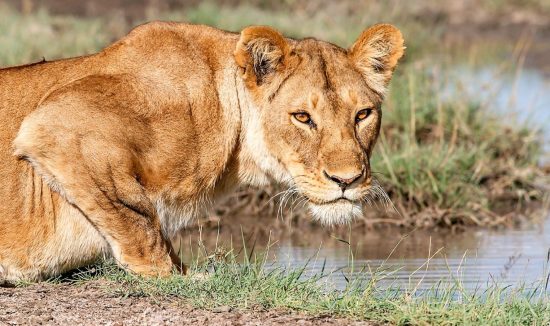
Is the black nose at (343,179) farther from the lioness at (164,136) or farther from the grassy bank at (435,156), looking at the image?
the grassy bank at (435,156)

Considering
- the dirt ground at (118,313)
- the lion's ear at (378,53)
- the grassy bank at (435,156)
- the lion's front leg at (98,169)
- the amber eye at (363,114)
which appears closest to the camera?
the dirt ground at (118,313)

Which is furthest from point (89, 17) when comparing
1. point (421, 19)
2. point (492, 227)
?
point (492, 227)

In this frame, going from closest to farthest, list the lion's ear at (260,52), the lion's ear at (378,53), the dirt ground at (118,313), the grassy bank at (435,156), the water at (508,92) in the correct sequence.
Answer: the dirt ground at (118,313) < the lion's ear at (260,52) < the lion's ear at (378,53) < the grassy bank at (435,156) < the water at (508,92)

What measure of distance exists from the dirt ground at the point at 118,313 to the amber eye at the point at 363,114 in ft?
3.89

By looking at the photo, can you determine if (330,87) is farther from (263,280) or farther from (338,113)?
(263,280)

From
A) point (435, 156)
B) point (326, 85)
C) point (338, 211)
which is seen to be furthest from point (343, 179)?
point (435, 156)

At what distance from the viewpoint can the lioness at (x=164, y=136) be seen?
513cm

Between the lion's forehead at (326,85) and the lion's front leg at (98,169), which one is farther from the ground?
the lion's forehead at (326,85)

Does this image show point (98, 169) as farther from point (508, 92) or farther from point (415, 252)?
point (508, 92)

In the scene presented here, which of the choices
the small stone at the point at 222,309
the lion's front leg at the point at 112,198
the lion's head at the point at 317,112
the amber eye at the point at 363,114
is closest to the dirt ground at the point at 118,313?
the small stone at the point at 222,309

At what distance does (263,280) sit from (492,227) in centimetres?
356

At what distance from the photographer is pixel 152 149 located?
5.23 meters

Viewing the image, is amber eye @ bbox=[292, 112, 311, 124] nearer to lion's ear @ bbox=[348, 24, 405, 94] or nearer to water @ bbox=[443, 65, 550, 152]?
lion's ear @ bbox=[348, 24, 405, 94]

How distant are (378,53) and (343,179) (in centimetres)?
87
